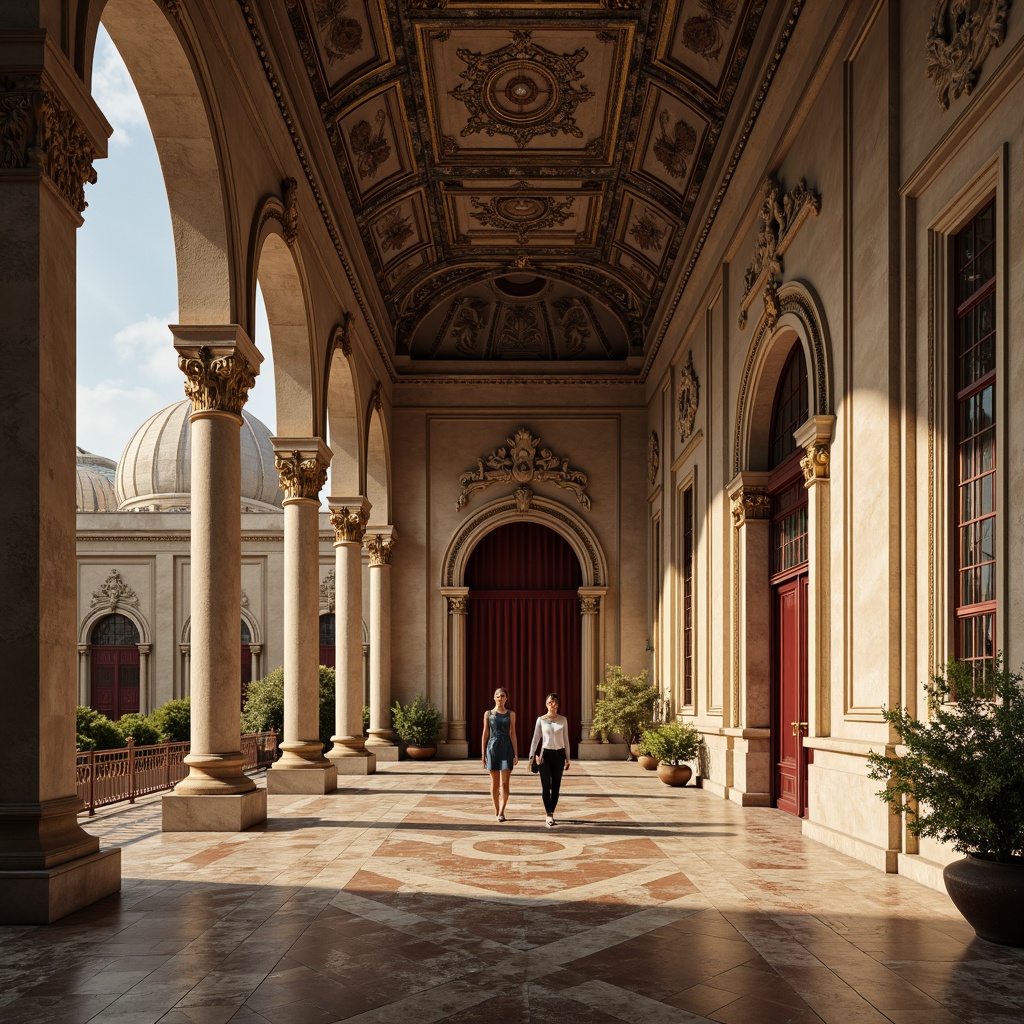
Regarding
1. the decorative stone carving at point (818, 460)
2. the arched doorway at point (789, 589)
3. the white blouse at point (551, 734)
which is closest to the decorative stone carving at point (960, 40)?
the decorative stone carving at point (818, 460)

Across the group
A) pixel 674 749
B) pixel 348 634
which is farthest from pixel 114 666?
pixel 674 749

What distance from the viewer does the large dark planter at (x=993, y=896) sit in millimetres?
6441

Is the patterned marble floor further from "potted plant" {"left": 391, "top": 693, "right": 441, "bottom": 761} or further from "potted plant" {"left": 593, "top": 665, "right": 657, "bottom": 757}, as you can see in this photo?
"potted plant" {"left": 391, "top": 693, "right": 441, "bottom": 761}

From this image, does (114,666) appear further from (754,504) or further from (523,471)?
(754,504)

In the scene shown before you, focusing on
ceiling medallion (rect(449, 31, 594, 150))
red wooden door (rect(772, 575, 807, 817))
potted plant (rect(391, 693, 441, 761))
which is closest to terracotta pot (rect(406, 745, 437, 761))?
potted plant (rect(391, 693, 441, 761))

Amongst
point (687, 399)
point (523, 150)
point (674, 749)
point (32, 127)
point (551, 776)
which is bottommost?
point (674, 749)

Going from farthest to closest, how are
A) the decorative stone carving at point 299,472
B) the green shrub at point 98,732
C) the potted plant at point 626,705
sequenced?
the potted plant at point 626,705, the green shrub at point 98,732, the decorative stone carving at point 299,472

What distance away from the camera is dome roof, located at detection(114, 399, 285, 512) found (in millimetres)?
42094

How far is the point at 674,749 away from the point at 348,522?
7.21 metres

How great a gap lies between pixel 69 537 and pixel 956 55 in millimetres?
7080

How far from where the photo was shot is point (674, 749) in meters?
17.5

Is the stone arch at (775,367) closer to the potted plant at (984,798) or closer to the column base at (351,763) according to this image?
the potted plant at (984,798)

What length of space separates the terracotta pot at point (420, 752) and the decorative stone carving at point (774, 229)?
44.3ft

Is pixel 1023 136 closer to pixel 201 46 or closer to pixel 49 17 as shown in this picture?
pixel 49 17
